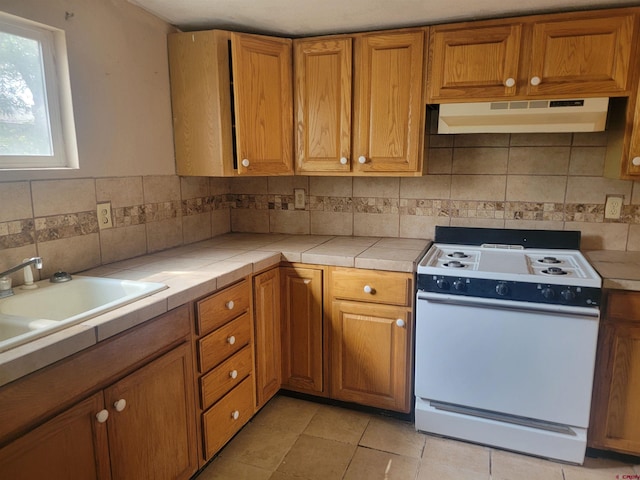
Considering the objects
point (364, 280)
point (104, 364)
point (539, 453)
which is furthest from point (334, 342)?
point (104, 364)

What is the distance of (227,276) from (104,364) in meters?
0.65

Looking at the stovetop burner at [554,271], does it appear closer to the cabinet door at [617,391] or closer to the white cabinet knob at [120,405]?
the cabinet door at [617,391]

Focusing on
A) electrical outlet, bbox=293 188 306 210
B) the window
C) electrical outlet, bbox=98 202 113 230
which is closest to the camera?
the window

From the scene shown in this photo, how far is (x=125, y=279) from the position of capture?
1740 millimetres

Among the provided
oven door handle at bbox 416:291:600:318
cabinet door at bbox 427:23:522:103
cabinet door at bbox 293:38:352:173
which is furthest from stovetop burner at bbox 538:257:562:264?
cabinet door at bbox 293:38:352:173

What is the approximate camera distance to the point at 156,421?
152 centimetres

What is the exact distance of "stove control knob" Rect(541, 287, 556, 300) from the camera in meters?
1.81

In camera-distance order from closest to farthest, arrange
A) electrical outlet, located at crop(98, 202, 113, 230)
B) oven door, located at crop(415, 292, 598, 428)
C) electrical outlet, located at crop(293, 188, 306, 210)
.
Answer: oven door, located at crop(415, 292, 598, 428) < electrical outlet, located at crop(98, 202, 113, 230) < electrical outlet, located at crop(293, 188, 306, 210)

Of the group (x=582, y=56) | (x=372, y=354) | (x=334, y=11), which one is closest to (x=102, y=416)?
(x=372, y=354)

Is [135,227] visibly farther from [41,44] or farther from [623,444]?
[623,444]

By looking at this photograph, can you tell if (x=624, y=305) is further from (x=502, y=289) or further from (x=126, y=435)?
(x=126, y=435)

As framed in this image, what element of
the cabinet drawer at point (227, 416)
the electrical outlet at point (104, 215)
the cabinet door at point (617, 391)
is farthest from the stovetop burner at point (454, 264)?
the electrical outlet at point (104, 215)

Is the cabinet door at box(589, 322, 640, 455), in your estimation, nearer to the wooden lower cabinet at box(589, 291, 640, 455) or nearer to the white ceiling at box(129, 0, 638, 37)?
the wooden lower cabinet at box(589, 291, 640, 455)

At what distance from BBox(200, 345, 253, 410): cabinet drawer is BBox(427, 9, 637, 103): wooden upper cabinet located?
1.56 metres
